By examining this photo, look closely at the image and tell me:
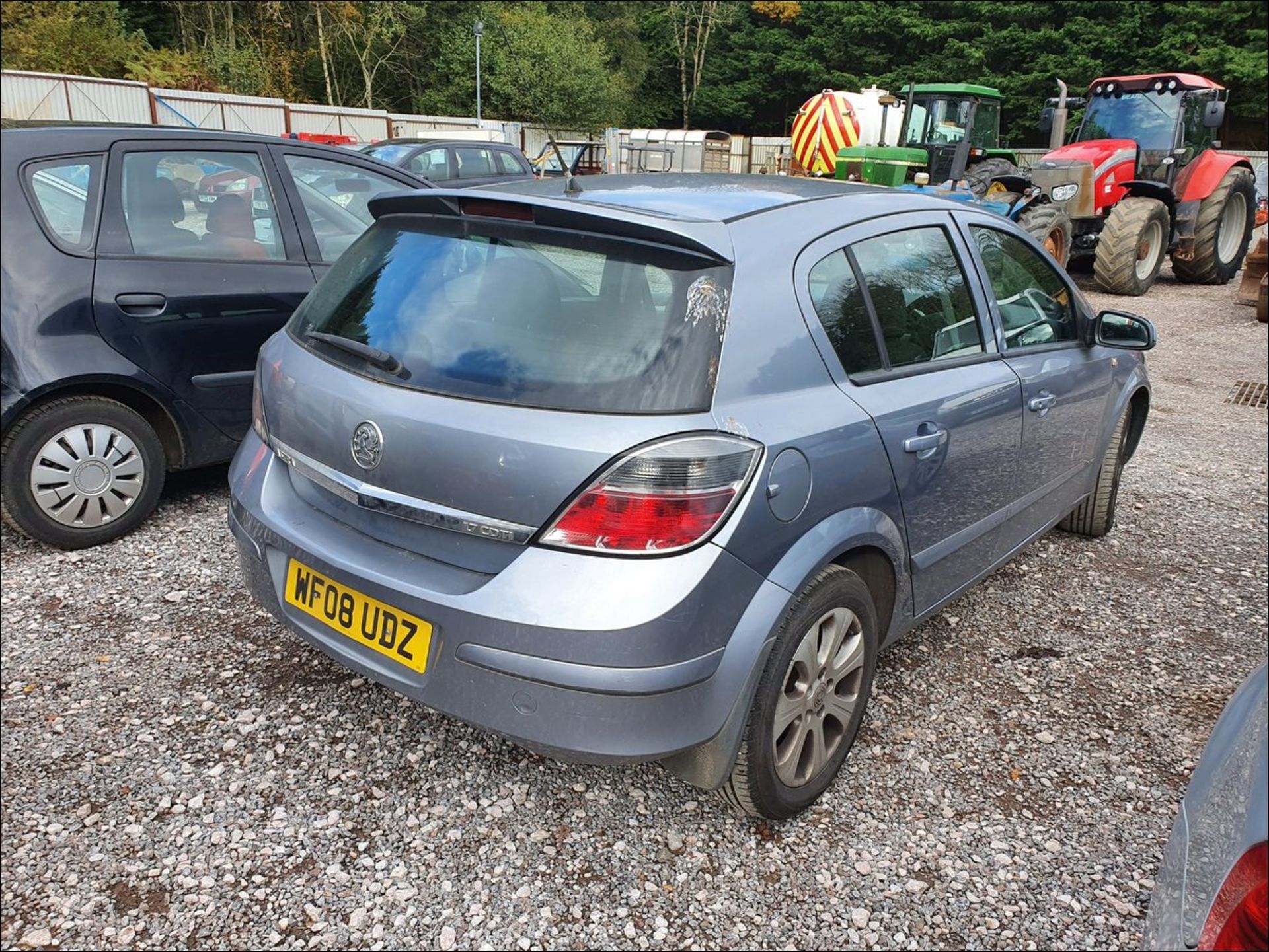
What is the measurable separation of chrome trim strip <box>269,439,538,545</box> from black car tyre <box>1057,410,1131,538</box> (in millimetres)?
3230

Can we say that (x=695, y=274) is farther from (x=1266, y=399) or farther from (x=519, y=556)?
(x=1266, y=399)

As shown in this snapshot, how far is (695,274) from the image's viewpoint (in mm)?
2189

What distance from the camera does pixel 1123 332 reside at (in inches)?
148

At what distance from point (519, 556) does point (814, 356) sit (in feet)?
3.07

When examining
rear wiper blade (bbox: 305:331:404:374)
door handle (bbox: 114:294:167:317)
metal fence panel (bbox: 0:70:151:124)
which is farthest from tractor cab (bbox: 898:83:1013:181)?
metal fence panel (bbox: 0:70:151:124)

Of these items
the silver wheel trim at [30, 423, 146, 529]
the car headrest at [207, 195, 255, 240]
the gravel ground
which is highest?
the car headrest at [207, 195, 255, 240]

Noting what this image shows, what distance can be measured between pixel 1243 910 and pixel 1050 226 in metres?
11.2

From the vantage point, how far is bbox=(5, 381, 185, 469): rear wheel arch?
379 cm

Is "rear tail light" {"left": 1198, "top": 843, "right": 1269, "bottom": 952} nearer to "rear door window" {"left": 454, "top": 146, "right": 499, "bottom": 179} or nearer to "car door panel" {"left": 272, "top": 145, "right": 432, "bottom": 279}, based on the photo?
"car door panel" {"left": 272, "top": 145, "right": 432, "bottom": 279}

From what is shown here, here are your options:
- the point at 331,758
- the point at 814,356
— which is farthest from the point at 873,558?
the point at 331,758

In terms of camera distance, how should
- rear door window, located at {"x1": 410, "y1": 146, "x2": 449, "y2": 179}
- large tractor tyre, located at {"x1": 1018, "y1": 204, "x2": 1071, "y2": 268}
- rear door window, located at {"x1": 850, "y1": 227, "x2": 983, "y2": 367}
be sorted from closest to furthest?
rear door window, located at {"x1": 850, "y1": 227, "x2": 983, "y2": 367} < large tractor tyre, located at {"x1": 1018, "y1": 204, "x2": 1071, "y2": 268} < rear door window, located at {"x1": 410, "y1": 146, "x2": 449, "y2": 179}

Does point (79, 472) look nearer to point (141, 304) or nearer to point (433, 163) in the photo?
point (141, 304)

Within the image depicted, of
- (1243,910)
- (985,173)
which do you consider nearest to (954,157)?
(985,173)

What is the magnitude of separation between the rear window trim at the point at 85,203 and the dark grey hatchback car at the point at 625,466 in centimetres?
164
